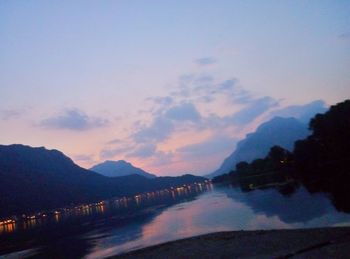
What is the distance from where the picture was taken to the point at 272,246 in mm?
26500

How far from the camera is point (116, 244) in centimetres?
5741

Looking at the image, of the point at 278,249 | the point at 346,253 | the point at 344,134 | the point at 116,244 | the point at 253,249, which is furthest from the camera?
the point at 344,134

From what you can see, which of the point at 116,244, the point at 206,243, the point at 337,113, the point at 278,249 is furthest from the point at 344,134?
the point at 278,249

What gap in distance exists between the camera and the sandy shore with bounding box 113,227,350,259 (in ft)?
68.4

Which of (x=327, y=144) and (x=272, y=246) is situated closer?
(x=272, y=246)

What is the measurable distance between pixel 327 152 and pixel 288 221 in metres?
85.3

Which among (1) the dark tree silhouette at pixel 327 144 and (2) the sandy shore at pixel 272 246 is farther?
(1) the dark tree silhouette at pixel 327 144

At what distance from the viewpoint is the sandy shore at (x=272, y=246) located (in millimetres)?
20844

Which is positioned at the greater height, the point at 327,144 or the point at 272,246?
the point at 327,144

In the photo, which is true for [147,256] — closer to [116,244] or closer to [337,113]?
[116,244]

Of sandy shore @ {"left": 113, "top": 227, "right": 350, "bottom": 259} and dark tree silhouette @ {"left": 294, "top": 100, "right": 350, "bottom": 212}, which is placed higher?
dark tree silhouette @ {"left": 294, "top": 100, "right": 350, "bottom": 212}

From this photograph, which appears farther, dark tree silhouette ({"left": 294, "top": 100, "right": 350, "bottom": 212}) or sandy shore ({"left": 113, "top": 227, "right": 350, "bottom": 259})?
dark tree silhouette ({"left": 294, "top": 100, "right": 350, "bottom": 212})

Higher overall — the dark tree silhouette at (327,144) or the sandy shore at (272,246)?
the dark tree silhouette at (327,144)

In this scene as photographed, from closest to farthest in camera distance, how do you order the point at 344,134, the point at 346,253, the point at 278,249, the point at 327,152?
the point at 346,253, the point at 278,249, the point at 344,134, the point at 327,152
